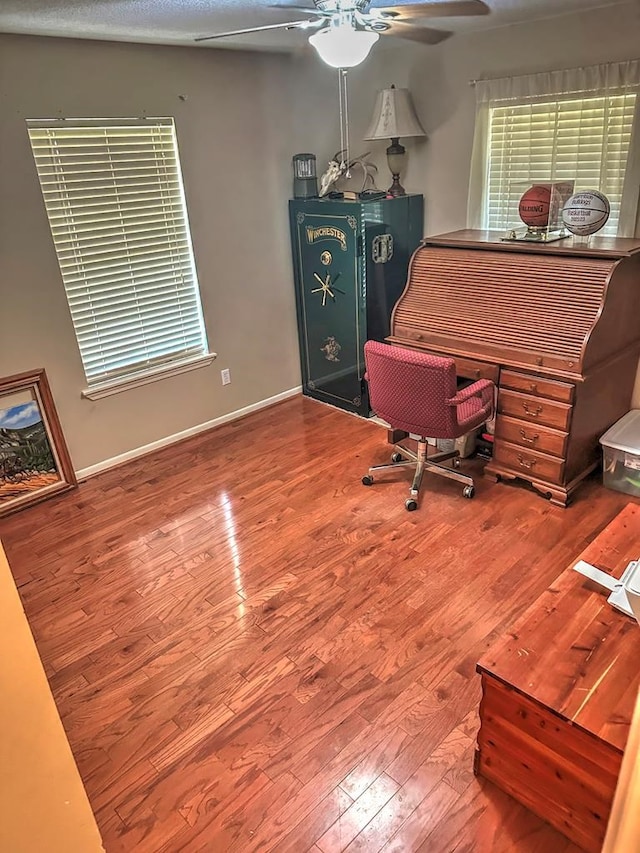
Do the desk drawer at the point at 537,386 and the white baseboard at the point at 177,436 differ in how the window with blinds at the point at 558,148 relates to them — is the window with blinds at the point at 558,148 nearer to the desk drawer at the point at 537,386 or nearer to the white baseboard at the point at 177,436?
the desk drawer at the point at 537,386

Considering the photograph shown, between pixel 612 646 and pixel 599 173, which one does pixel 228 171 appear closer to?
pixel 599 173

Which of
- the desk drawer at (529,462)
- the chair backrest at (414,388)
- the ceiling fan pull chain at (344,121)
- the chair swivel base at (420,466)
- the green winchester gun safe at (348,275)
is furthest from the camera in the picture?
the ceiling fan pull chain at (344,121)

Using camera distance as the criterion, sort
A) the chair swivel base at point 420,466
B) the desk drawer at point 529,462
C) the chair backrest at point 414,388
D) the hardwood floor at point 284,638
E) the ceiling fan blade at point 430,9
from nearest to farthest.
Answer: the hardwood floor at point 284,638, the ceiling fan blade at point 430,9, the chair backrest at point 414,388, the desk drawer at point 529,462, the chair swivel base at point 420,466

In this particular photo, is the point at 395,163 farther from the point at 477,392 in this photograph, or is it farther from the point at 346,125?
the point at 477,392

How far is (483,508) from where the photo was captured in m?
2.93

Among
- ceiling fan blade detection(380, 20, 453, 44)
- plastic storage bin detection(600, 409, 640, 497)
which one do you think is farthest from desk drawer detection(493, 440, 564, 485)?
ceiling fan blade detection(380, 20, 453, 44)

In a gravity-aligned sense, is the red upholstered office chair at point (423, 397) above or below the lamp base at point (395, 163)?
below

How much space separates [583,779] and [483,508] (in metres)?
1.58

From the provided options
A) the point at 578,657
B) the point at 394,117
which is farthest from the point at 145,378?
the point at 578,657

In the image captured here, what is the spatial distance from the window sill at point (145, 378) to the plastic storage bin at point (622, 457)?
2418mm

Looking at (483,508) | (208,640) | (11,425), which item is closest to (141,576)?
A: (208,640)

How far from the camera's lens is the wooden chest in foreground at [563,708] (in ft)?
4.56

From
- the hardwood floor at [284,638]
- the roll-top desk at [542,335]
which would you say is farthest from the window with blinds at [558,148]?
the hardwood floor at [284,638]

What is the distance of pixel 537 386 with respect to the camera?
9.14ft
